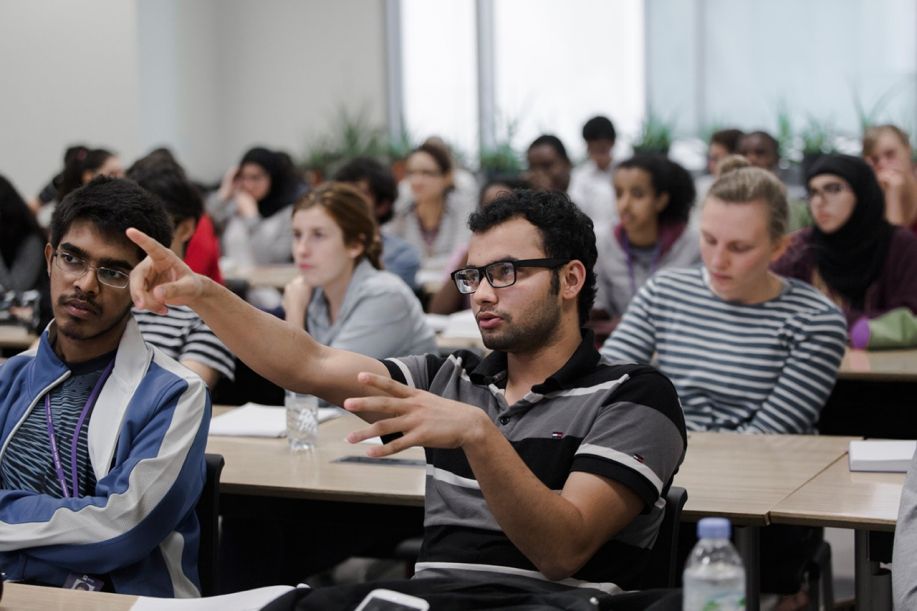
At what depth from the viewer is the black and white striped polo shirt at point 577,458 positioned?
1.96 meters

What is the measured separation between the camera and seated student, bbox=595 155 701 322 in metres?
4.57

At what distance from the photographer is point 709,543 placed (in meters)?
1.39

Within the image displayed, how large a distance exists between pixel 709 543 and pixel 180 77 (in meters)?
8.86

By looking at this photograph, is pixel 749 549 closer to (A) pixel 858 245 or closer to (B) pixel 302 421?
(B) pixel 302 421

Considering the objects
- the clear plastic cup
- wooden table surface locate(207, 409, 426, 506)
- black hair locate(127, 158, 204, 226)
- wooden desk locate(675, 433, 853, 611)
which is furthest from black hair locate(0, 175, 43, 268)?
wooden desk locate(675, 433, 853, 611)

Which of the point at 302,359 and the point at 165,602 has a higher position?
the point at 302,359

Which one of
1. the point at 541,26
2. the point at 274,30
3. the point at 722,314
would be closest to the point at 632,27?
the point at 541,26

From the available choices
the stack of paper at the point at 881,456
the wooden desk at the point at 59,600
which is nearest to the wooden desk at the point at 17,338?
the wooden desk at the point at 59,600

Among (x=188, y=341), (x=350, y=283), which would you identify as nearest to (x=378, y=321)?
(x=350, y=283)

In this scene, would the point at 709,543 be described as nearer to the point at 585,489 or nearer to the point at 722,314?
the point at 585,489

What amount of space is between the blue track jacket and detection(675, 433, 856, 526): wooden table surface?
937 millimetres

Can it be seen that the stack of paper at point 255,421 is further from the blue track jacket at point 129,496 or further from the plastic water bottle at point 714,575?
the plastic water bottle at point 714,575

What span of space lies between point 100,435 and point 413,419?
76 centimetres

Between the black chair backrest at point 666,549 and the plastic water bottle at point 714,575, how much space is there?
0.65 metres
